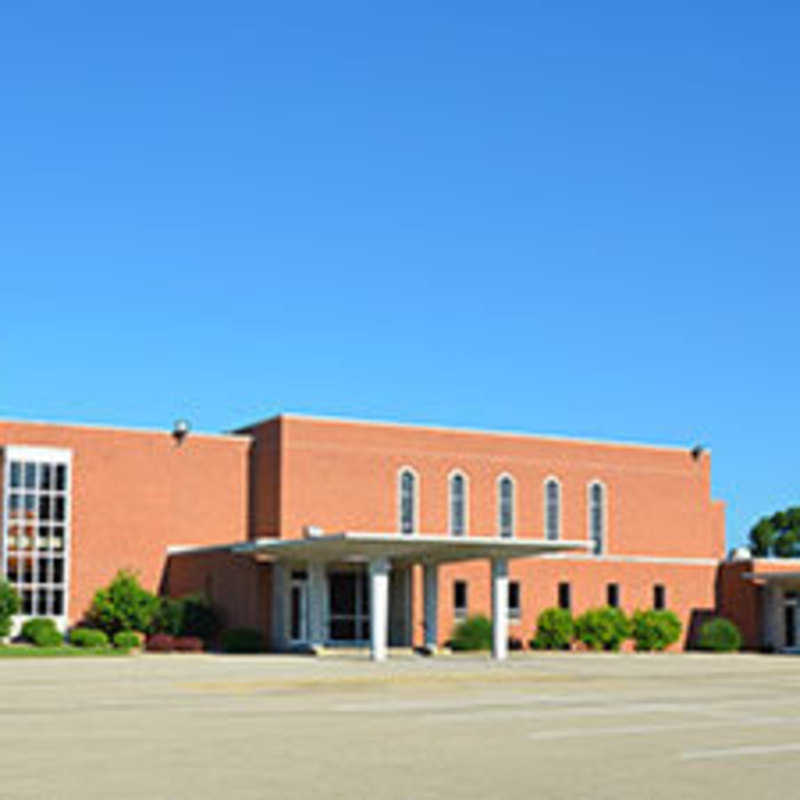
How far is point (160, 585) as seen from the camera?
5209cm

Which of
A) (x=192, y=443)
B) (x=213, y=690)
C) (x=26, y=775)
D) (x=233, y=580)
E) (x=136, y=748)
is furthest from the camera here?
(x=192, y=443)

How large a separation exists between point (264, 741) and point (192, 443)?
38869 mm

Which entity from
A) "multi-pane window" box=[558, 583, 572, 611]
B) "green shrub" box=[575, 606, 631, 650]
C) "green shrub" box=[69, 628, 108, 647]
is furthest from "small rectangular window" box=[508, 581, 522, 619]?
"green shrub" box=[69, 628, 108, 647]

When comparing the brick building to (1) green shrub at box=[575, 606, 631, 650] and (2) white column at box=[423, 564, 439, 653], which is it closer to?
(2) white column at box=[423, 564, 439, 653]

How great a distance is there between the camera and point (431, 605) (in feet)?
160

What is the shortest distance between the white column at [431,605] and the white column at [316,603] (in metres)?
3.42

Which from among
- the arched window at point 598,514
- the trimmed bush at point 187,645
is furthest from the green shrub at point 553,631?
the trimmed bush at point 187,645

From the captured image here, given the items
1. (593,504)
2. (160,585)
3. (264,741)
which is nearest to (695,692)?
(264,741)

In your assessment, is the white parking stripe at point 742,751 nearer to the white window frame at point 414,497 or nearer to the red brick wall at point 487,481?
the red brick wall at point 487,481

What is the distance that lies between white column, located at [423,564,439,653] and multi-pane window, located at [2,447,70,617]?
40.4 feet

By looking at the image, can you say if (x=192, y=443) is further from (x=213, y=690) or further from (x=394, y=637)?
(x=213, y=690)

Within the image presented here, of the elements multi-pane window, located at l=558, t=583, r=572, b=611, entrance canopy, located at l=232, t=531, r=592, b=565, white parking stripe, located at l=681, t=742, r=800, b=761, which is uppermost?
entrance canopy, located at l=232, t=531, r=592, b=565

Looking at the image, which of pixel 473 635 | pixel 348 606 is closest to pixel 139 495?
pixel 348 606

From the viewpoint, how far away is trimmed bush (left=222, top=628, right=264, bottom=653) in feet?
154
